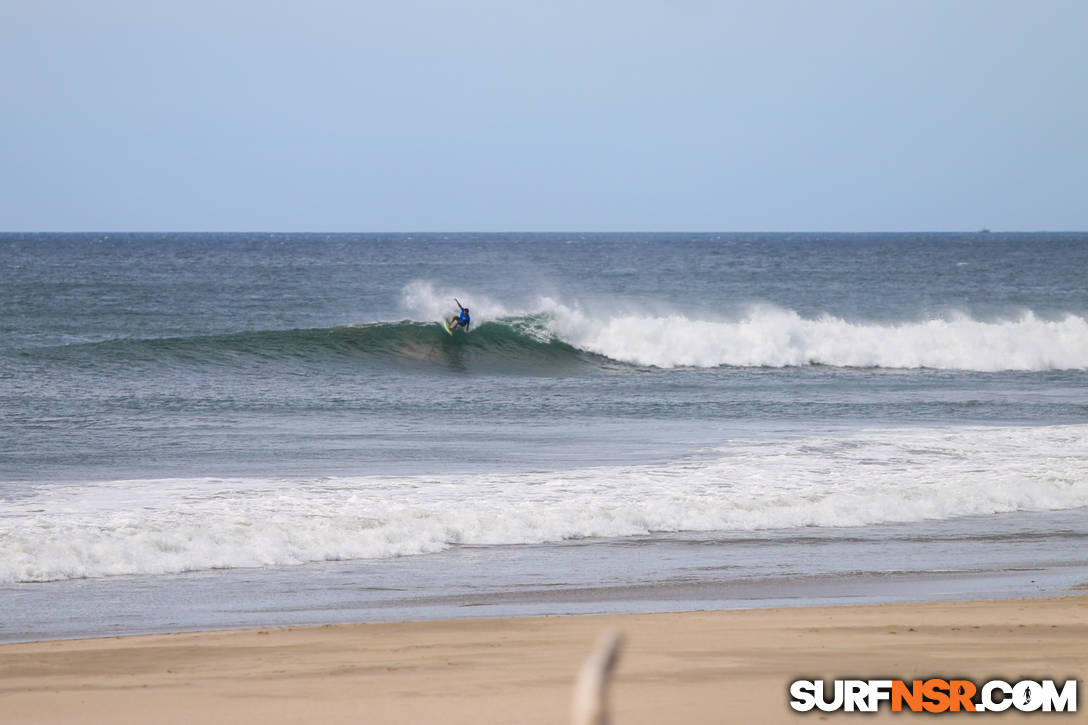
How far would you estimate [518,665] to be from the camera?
6.61 m

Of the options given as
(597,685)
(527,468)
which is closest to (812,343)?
(527,468)

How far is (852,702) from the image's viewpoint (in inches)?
234

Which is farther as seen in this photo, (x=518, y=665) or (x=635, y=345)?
(x=635, y=345)

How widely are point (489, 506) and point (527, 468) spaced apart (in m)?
2.24

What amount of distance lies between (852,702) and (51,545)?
649cm

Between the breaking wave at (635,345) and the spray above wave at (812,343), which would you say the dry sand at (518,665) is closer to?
the breaking wave at (635,345)

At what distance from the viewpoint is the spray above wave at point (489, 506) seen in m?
9.50

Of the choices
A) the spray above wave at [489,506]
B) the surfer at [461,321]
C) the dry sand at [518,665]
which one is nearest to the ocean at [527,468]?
the spray above wave at [489,506]

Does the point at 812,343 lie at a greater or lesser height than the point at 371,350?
greater

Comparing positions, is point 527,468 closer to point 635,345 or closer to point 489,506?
point 489,506

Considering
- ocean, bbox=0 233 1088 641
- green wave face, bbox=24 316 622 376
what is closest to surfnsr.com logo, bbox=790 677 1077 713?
ocean, bbox=0 233 1088 641

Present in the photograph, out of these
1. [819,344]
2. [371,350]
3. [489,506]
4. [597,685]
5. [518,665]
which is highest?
[597,685]

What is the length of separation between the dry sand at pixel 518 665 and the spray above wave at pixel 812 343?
21358mm

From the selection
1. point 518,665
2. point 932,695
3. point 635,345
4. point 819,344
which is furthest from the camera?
point 819,344
